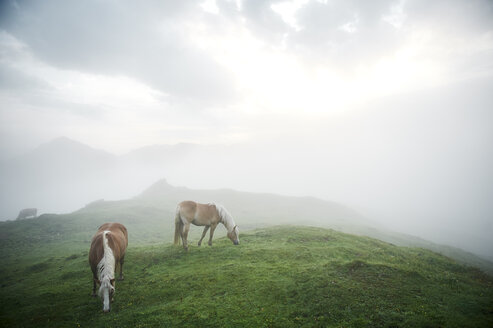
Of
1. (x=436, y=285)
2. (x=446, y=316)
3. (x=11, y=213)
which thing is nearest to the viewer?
(x=446, y=316)

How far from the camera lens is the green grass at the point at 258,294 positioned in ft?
25.8

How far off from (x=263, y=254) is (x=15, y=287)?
16.2 m

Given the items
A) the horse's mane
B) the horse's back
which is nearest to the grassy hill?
the horse's back

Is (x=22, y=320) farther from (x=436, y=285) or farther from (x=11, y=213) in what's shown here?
(x=11, y=213)

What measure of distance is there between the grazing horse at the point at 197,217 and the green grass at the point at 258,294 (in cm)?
178

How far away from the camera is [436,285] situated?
10320mm

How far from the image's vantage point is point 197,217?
622 inches

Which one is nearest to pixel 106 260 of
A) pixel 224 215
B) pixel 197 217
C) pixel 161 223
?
pixel 197 217

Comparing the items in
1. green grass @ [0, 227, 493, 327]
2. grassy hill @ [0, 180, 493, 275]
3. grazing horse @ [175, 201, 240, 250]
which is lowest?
grassy hill @ [0, 180, 493, 275]

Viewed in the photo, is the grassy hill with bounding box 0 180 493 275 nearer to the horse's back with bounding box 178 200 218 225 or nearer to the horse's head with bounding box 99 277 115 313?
the horse's back with bounding box 178 200 218 225

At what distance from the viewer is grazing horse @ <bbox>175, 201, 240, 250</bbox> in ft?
50.8

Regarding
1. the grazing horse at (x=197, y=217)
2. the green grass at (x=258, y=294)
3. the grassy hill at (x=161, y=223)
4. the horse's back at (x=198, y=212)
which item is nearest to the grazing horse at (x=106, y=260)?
the green grass at (x=258, y=294)

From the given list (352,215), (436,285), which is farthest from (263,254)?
(352,215)

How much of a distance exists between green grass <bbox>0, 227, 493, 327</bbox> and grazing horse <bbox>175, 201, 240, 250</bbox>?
1.78m
